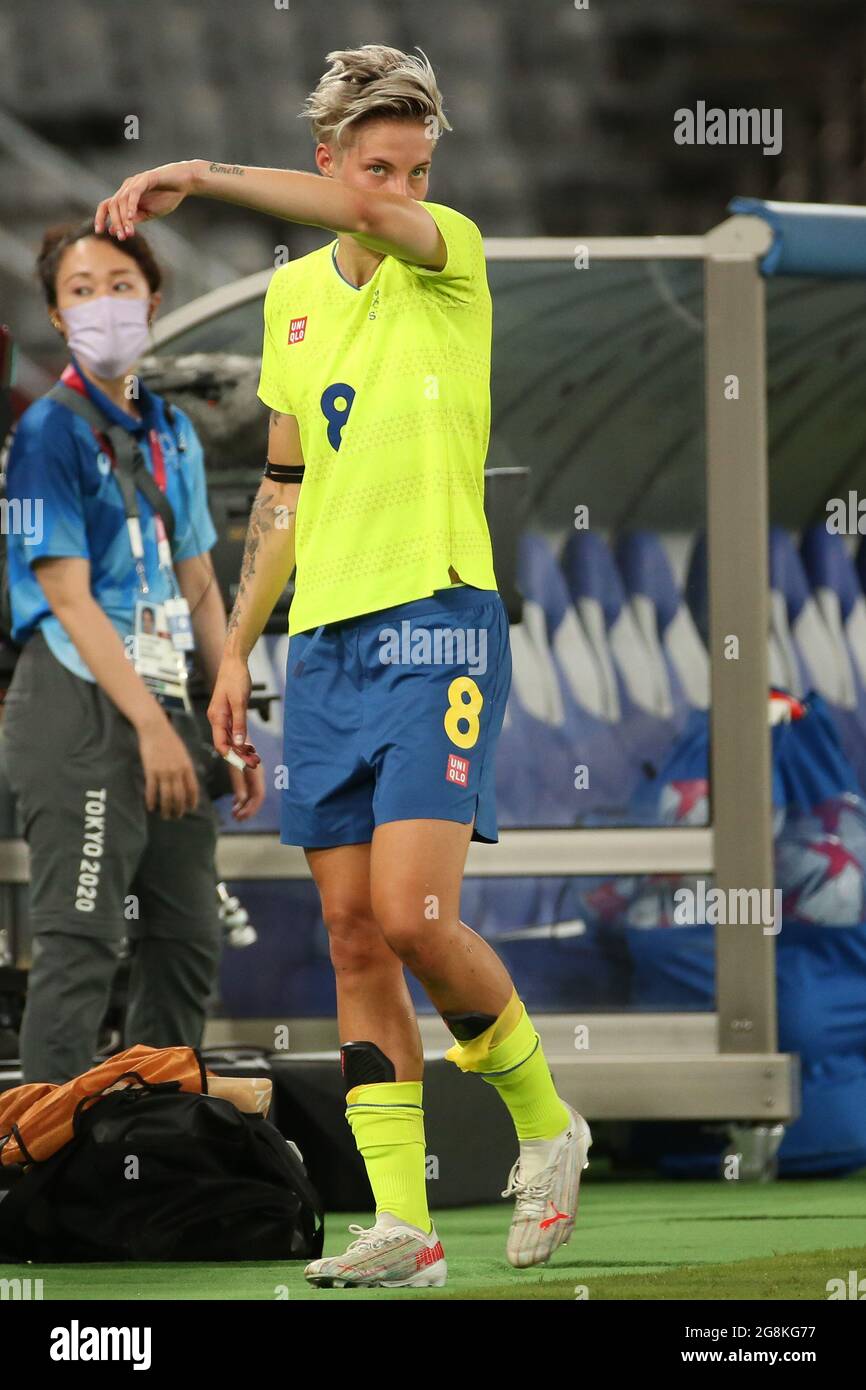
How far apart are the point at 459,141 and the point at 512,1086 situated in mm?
5956

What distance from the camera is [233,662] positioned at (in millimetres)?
2537

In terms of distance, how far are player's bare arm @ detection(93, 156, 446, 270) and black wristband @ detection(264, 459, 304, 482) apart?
38 cm

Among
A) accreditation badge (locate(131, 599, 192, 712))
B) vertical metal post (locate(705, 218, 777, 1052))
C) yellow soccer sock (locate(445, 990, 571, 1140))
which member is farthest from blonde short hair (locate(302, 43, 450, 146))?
vertical metal post (locate(705, 218, 777, 1052))

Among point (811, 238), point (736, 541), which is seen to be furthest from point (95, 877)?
point (811, 238)

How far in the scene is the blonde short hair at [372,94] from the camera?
232 cm

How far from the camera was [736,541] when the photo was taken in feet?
13.2

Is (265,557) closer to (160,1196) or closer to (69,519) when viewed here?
(69,519)

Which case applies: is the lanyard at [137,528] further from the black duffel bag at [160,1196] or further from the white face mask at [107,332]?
the black duffel bag at [160,1196]

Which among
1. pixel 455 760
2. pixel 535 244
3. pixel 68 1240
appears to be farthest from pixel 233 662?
pixel 535 244

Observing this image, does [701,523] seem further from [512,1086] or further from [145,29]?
[145,29]

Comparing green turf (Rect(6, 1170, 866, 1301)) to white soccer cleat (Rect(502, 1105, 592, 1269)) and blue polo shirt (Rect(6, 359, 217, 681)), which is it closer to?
white soccer cleat (Rect(502, 1105, 592, 1269))

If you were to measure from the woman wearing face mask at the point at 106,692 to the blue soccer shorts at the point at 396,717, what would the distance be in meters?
0.85

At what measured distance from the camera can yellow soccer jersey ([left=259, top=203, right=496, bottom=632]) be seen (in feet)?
7.72

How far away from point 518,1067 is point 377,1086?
169 mm
